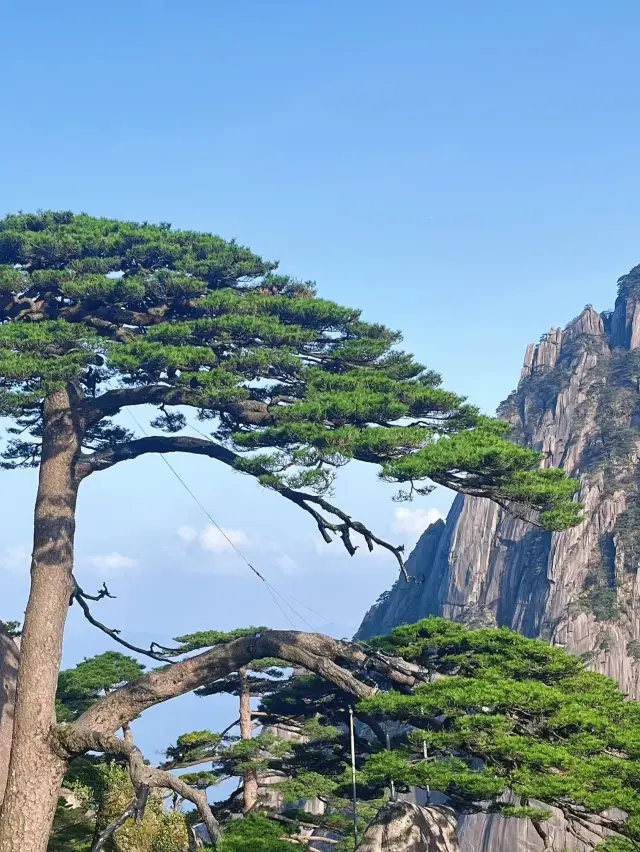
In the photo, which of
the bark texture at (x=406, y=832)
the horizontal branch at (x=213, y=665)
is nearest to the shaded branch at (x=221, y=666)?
the horizontal branch at (x=213, y=665)

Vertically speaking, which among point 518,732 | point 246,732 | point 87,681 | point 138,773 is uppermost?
point 87,681

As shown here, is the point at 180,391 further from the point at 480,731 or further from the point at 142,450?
the point at 480,731

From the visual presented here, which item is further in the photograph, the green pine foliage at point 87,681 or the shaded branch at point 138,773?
the green pine foliage at point 87,681

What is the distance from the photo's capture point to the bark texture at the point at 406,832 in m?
11.6

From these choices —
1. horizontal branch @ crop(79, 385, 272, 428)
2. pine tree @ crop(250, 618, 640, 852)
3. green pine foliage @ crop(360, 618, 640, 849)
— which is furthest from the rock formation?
green pine foliage @ crop(360, 618, 640, 849)

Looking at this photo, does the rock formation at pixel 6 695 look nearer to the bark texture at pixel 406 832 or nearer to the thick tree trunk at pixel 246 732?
the thick tree trunk at pixel 246 732

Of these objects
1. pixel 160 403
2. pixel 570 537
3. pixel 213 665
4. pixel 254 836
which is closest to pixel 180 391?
pixel 160 403

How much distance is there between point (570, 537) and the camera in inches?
3337

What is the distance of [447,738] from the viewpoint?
10797 millimetres

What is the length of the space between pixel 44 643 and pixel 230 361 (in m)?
4.76

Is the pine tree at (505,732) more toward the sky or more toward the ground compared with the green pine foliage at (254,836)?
more toward the sky

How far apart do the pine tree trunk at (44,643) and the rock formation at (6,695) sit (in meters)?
1.39

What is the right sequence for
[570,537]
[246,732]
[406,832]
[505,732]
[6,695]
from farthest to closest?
[570,537]
[246,732]
[6,695]
[406,832]
[505,732]

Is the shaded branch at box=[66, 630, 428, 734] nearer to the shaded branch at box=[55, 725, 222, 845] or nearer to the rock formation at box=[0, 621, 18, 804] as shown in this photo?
the shaded branch at box=[55, 725, 222, 845]
